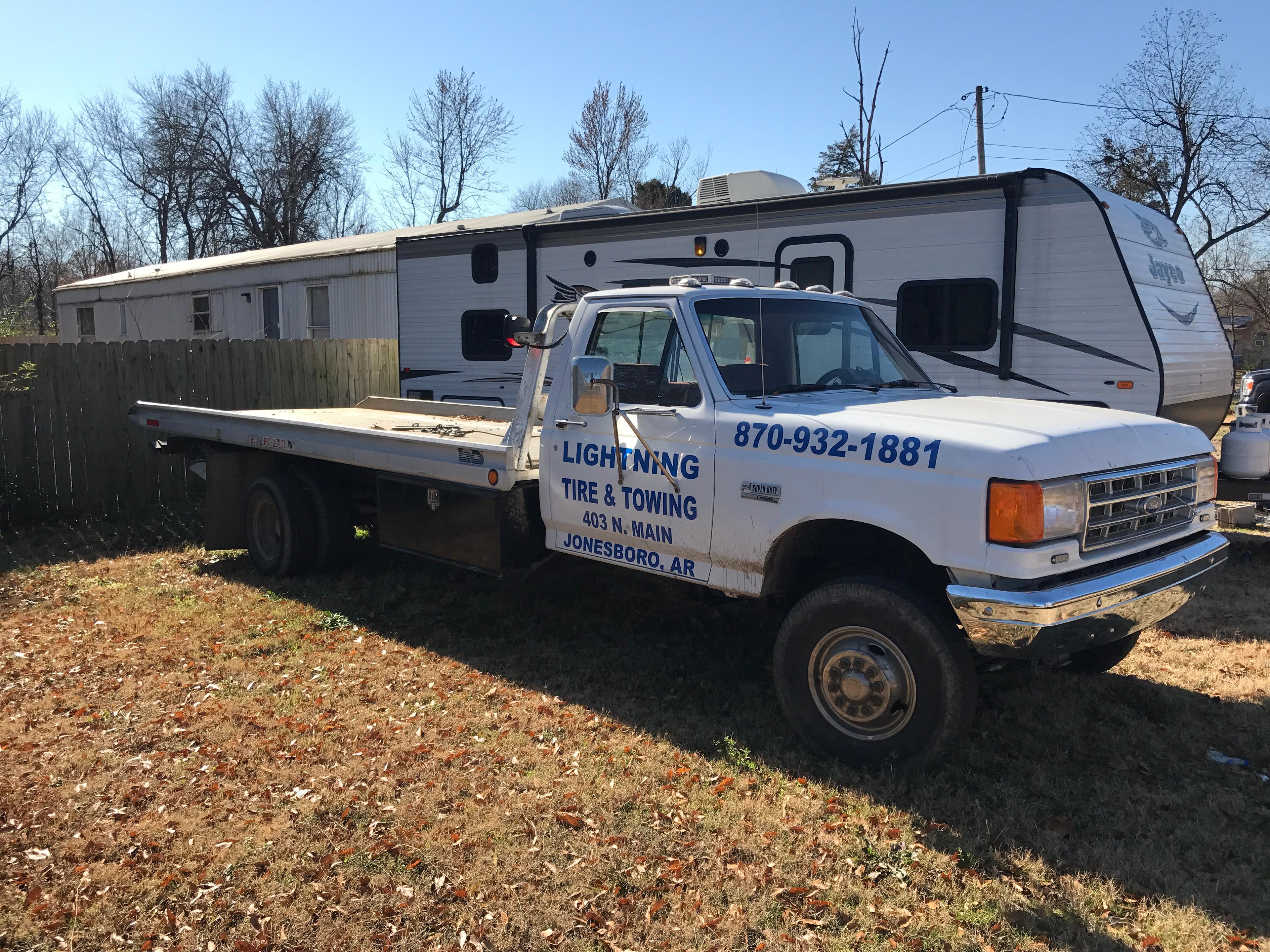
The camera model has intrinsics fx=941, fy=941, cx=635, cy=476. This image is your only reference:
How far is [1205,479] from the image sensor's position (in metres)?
4.63

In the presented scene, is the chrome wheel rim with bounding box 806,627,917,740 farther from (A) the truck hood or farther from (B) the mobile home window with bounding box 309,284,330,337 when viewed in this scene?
(B) the mobile home window with bounding box 309,284,330,337

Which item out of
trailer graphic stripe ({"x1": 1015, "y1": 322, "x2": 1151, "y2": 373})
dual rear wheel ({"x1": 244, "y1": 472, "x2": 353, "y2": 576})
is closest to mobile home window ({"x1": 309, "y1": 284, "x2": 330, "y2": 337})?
dual rear wheel ({"x1": 244, "y1": 472, "x2": 353, "y2": 576})

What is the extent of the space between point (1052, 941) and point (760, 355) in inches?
115

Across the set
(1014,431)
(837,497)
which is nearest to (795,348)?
(837,497)

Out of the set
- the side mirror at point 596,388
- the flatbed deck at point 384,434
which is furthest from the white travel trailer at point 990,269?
the flatbed deck at point 384,434

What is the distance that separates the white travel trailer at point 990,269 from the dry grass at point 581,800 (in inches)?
85.2

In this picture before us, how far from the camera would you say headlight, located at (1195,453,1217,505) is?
15.0ft

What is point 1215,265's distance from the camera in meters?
28.1

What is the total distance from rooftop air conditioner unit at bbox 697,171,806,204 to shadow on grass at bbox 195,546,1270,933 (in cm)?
471

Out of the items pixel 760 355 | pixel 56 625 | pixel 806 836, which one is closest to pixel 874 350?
pixel 760 355

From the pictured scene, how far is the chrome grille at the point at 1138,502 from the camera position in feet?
12.8

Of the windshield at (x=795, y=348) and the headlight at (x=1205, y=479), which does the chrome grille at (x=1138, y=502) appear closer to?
the headlight at (x=1205, y=479)

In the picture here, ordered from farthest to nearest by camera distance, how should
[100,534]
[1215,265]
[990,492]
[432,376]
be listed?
[1215,265]
[432,376]
[100,534]
[990,492]

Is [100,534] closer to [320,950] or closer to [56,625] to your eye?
[56,625]
